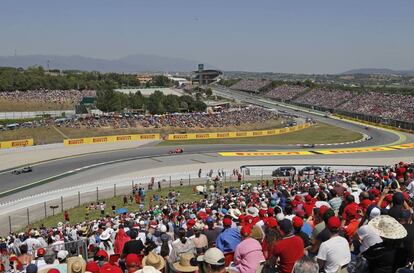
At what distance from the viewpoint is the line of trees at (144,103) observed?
287 feet

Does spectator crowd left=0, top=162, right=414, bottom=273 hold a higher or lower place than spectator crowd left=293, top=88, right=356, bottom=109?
higher

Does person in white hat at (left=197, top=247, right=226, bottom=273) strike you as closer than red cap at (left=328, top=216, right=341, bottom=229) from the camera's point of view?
Yes

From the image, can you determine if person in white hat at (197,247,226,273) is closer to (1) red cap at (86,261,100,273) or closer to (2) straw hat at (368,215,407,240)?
(1) red cap at (86,261,100,273)

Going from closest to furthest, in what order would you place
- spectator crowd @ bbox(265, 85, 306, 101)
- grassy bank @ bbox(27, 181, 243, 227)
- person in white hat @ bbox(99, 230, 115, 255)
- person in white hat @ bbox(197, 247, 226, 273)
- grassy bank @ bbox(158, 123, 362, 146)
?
person in white hat @ bbox(197, 247, 226, 273) → person in white hat @ bbox(99, 230, 115, 255) → grassy bank @ bbox(27, 181, 243, 227) → grassy bank @ bbox(158, 123, 362, 146) → spectator crowd @ bbox(265, 85, 306, 101)

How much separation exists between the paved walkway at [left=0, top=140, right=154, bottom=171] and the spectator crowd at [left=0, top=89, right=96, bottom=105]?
2347 inches

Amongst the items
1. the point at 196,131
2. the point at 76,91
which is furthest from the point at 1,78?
the point at 196,131

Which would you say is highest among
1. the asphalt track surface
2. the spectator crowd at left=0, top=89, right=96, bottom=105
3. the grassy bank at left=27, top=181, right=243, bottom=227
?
the spectator crowd at left=0, top=89, right=96, bottom=105

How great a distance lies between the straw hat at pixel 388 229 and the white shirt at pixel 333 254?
760mm

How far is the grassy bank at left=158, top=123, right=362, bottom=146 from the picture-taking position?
6238 centimetres

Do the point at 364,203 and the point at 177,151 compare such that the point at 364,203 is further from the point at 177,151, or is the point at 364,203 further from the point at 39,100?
the point at 39,100

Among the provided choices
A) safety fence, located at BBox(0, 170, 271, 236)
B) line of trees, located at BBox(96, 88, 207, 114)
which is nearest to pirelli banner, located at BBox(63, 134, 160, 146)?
line of trees, located at BBox(96, 88, 207, 114)

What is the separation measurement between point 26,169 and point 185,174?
1544 cm

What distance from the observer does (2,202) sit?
32.5 meters

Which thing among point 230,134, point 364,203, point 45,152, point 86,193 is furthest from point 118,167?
point 364,203
